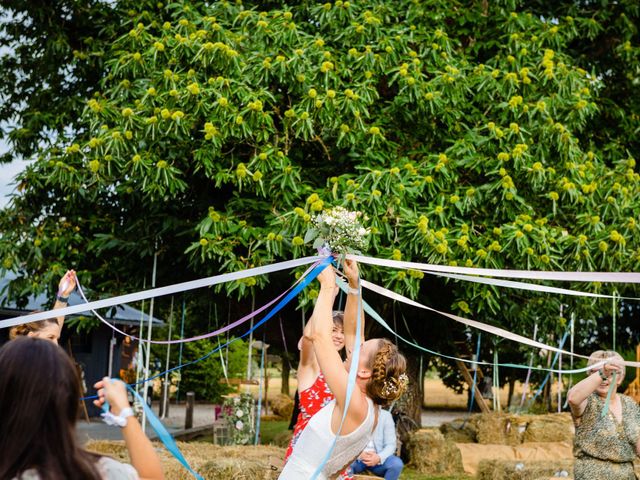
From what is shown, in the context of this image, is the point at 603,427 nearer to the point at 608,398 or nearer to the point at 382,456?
the point at 608,398

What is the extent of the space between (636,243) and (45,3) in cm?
854

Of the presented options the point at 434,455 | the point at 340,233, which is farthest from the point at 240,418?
the point at 340,233

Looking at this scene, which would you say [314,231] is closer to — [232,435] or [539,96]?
[539,96]

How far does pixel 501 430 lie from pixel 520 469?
401cm

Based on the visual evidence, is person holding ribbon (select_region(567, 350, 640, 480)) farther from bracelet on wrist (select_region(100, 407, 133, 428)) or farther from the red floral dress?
bracelet on wrist (select_region(100, 407, 133, 428))

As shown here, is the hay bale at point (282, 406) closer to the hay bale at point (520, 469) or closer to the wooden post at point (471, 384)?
the wooden post at point (471, 384)

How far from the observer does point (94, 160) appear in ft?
32.5

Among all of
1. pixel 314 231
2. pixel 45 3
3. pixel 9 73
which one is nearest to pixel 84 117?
pixel 45 3

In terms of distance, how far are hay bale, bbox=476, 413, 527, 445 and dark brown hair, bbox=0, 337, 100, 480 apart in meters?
11.5

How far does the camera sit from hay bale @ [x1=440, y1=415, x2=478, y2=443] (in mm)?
13836

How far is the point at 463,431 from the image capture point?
14164mm

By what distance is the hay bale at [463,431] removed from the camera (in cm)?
1384

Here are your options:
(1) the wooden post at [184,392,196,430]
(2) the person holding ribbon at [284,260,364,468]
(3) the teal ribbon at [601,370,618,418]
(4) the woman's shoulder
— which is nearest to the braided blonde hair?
(2) the person holding ribbon at [284,260,364,468]

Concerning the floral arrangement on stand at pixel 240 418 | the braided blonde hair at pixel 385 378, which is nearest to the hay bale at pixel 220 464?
the floral arrangement on stand at pixel 240 418
